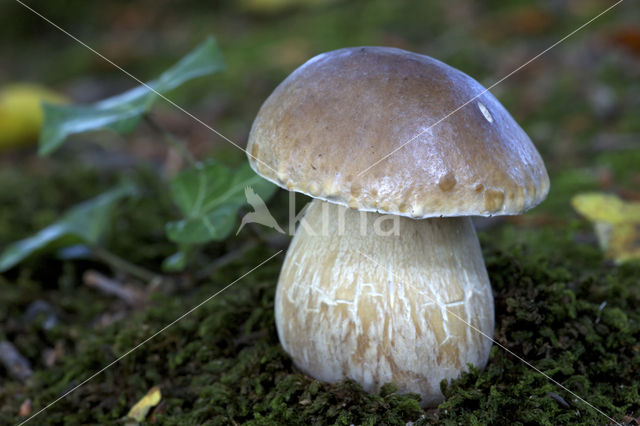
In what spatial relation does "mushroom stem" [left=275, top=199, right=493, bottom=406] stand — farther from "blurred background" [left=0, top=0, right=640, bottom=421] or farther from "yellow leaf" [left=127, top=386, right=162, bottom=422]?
"yellow leaf" [left=127, top=386, right=162, bottom=422]

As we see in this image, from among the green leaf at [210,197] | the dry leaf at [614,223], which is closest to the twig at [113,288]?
the green leaf at [210,197]

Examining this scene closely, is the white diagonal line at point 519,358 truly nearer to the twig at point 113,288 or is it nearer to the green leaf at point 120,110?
the green leaf at point 120,110

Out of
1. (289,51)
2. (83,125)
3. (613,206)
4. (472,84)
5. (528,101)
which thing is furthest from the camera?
(289,51)

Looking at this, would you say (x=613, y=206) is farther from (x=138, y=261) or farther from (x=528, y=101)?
(x=138, y=261)

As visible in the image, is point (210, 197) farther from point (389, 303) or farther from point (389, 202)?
point (389, 202)

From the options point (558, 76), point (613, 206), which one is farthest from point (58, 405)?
point (558, 76)

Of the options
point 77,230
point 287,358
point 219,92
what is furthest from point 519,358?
point 219,92
